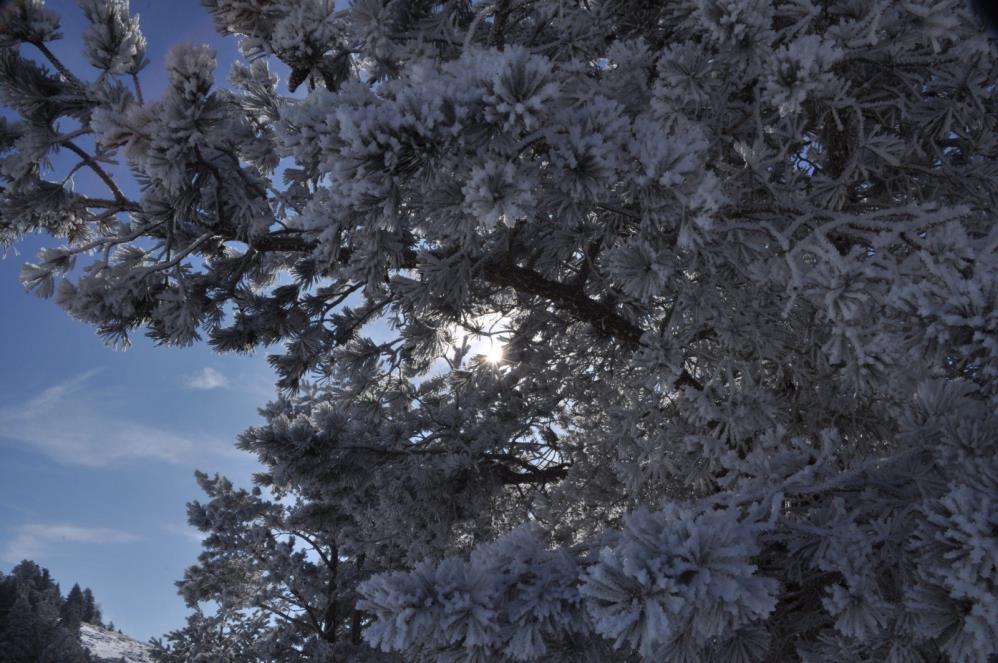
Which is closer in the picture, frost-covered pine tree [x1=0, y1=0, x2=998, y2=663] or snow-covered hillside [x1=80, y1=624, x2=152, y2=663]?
frost-covered pine tree [x1=0, y1=0, x2=998, y2=663]

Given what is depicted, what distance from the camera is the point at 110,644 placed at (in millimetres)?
44625

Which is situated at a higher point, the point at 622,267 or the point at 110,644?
the point at 110,644

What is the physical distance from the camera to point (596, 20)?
484 centimetres

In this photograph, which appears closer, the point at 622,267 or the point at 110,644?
the point at 622,267

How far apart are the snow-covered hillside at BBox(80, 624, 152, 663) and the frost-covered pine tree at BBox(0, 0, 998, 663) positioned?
40.8m

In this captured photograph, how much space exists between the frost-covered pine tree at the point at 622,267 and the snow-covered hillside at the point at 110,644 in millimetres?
40813

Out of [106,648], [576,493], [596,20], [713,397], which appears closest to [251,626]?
[576,493]

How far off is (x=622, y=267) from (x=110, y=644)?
55559mm

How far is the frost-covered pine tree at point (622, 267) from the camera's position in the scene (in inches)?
72.4

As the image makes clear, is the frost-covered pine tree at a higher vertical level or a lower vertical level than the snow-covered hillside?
lower

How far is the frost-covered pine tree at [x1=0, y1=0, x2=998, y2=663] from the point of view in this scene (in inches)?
72.4

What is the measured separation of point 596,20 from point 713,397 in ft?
10.0

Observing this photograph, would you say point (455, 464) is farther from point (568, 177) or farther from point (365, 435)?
point (568, 177)

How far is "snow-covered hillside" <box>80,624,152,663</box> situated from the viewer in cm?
3919
